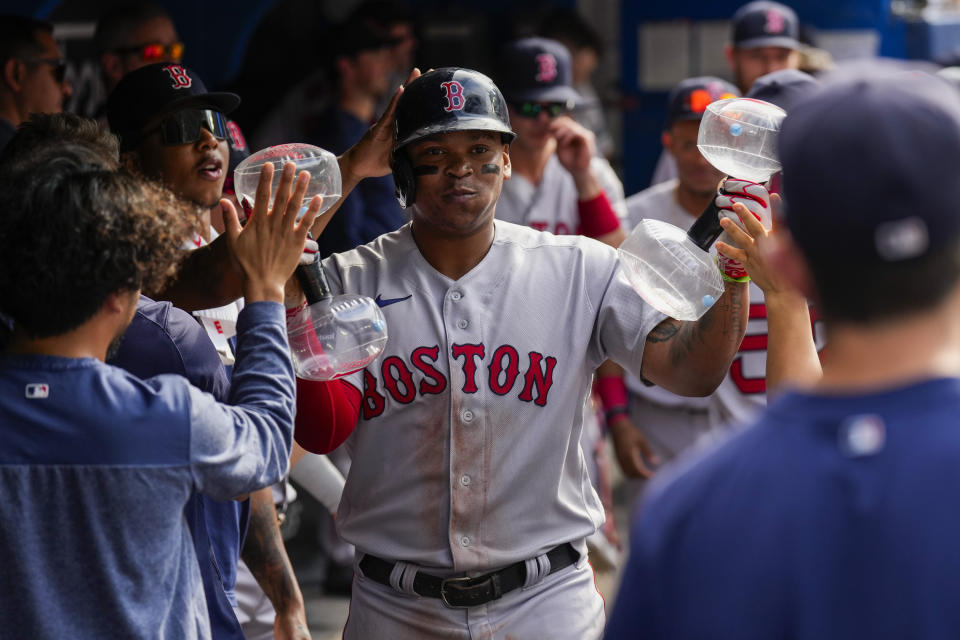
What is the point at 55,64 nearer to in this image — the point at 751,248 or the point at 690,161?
the point at 690,161

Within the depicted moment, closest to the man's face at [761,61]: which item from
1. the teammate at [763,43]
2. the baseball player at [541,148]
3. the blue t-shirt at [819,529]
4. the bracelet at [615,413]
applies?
the teammate at [763,43]

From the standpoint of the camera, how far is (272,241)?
2.27 metres

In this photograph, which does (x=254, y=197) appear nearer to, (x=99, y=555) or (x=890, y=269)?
(x=99, y=555)

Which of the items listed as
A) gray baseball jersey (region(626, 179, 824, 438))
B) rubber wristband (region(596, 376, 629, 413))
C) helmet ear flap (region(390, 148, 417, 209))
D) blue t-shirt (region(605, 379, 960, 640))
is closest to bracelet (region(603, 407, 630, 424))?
rubber wristband (region(596, 376, 629, 413))

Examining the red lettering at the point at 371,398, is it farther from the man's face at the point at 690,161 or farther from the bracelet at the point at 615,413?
the bracelet at the point at 615,413

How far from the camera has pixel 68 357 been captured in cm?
204

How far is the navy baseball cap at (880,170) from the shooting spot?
1.29 metres

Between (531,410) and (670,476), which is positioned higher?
(670,476)

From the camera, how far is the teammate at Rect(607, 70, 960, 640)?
1.26m

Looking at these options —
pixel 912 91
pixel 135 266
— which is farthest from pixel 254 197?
pixel 912 91

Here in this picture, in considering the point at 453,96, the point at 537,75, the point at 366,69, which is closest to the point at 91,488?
the point at 453,96

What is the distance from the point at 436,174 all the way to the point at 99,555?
1.27 m

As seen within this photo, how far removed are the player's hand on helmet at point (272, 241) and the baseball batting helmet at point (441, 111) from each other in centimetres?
59

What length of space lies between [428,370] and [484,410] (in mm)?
162
